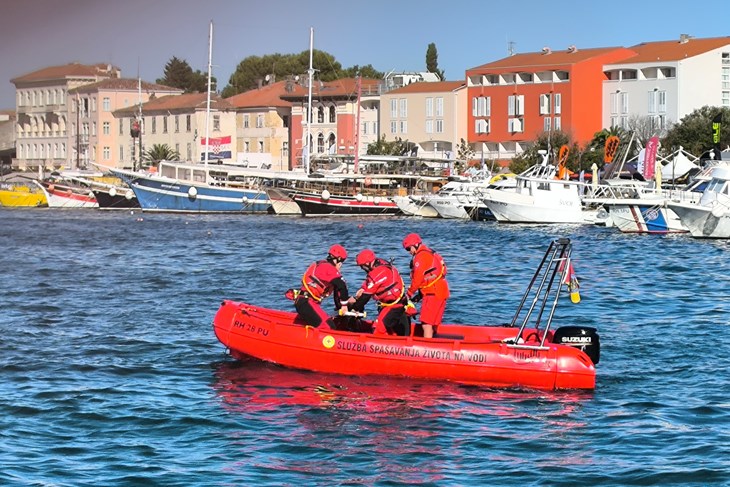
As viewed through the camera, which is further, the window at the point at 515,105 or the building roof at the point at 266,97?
the building roof at the point at 266,97

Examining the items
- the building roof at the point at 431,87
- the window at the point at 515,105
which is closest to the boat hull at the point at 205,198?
the window at the point at 515,105

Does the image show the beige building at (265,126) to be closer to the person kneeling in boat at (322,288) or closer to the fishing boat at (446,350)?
the fishing boat at (446,350)

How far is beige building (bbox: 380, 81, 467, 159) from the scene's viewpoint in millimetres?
119062

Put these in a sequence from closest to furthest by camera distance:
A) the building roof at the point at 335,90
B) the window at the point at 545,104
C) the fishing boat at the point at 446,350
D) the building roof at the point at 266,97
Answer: the fishing boat at the point at 446,350 < the window at the point at 545,104 < the building roof at the point at 335,90 < the building roof at the point at 266,97

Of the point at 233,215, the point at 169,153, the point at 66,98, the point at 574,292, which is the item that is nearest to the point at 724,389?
the point at 574,292

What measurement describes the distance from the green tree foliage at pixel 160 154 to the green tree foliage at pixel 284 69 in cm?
1325

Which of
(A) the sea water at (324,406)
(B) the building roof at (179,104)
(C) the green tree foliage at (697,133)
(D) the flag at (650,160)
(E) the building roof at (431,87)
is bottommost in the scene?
(A) the sea water at (324,406)

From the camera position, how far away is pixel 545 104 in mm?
111750

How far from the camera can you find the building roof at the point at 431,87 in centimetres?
11969

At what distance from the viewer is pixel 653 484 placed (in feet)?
53.7

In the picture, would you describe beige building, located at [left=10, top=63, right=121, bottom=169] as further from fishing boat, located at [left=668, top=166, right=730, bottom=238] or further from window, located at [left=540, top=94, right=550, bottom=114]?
fishing boat, located at [left=668, top=166, right=730, bottom=238]

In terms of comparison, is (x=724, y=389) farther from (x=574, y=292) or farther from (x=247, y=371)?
(x=247, y=371)

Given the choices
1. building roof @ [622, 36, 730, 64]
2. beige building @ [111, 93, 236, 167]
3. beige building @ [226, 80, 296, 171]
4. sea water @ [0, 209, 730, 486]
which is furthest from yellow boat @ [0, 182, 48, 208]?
sea water @ [0, 209, 730, 486]

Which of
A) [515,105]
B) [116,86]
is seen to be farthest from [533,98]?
[116,86]
